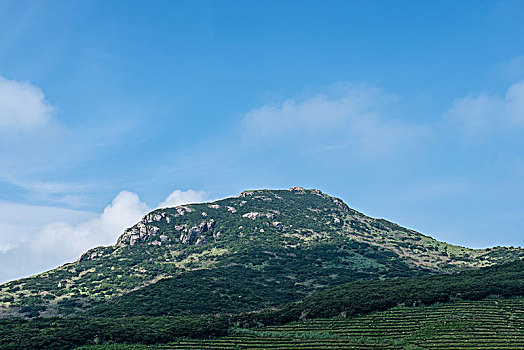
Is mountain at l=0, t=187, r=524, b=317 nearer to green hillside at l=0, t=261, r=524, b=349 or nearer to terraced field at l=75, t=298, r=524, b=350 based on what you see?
green hillside at l=0, t=261, r=524, b=349

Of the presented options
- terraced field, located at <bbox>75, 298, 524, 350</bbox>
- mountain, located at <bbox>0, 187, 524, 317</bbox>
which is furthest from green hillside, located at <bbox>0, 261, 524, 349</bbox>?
mountain, located at <bbox>0, 187, 524, 317</bbox>

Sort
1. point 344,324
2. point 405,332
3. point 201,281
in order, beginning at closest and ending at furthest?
point 405,332
point 344,324
point 201,281

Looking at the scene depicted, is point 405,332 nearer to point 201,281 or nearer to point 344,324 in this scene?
point 344,324

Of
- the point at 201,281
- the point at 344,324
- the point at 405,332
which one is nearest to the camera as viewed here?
the point at 405,332

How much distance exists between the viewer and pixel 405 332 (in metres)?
76.0

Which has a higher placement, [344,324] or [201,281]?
[201,281]

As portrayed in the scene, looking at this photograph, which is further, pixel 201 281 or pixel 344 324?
pixel 201 281

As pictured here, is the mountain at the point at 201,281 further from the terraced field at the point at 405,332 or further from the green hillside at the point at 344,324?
the terraced field at the point at 405,332

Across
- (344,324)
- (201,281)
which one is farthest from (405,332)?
(201,281)

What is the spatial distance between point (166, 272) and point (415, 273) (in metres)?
116

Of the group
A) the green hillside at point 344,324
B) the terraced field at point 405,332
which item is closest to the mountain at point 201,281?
the green hillside at point 344,324

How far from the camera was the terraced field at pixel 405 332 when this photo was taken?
6969 cm

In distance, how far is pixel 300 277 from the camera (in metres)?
169

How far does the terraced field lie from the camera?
229ft
